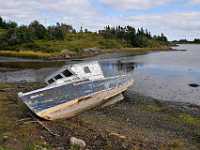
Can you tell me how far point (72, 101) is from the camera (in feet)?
73.0

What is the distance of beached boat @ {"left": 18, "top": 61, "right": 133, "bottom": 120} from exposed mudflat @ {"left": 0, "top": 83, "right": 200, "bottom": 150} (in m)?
0.61

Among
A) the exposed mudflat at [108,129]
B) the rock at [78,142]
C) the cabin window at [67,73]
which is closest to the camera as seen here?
the rock at [78,142]

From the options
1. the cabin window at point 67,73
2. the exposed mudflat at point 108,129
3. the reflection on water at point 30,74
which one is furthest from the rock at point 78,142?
the reflection on water at point 30,74

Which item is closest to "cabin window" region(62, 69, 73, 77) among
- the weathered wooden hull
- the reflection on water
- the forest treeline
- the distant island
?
the weathered wooden hull

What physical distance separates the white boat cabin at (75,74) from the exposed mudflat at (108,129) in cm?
253

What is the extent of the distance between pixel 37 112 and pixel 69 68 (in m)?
5.71

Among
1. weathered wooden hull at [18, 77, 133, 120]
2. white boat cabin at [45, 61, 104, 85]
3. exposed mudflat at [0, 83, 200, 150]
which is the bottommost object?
exposed mudflat at [0, 83, 200, 150]

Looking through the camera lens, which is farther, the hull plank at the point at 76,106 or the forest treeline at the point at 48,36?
the forest treeline at the point at 48,36

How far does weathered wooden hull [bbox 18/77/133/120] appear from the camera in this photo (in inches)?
788

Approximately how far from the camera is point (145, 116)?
24188mm

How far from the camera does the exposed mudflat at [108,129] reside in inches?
650

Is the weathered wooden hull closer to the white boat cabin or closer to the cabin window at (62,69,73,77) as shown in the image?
the white boat cabin

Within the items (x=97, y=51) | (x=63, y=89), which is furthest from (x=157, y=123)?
(x=97, y=51)

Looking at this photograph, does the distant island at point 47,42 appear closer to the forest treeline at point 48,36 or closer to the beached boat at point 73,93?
the forest treeline at point 48,36
